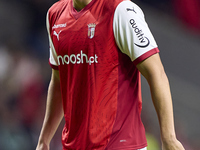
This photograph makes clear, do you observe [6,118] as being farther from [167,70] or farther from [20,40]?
[167,70]

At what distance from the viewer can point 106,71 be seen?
1.52 metres

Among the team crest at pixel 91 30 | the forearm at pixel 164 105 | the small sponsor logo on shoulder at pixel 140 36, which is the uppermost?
the team crest at pixel 91 30

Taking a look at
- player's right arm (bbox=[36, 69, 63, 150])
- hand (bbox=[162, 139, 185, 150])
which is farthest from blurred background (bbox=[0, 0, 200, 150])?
hand (bbox=[162, 139, 185, 150])

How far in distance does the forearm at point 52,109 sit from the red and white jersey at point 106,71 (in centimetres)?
29

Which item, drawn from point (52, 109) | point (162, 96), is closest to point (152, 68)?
point (162, 96)

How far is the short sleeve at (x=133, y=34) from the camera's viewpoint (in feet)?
4.71

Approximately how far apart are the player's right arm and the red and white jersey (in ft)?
0.95

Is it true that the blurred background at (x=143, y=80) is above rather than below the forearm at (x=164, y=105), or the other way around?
above

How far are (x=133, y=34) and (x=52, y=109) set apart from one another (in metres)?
0.72

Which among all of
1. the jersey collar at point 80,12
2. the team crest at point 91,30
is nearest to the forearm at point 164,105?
the team crest at point 91,30

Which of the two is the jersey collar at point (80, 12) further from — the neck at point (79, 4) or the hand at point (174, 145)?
the hand at point (174, 145)

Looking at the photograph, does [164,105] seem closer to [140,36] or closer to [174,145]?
[174,145]

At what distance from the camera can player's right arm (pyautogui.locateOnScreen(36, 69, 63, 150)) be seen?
1.91 meters

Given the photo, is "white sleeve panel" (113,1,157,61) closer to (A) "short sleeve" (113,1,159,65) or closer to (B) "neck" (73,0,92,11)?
(A) "short sleeve" (113,1,159,65)
